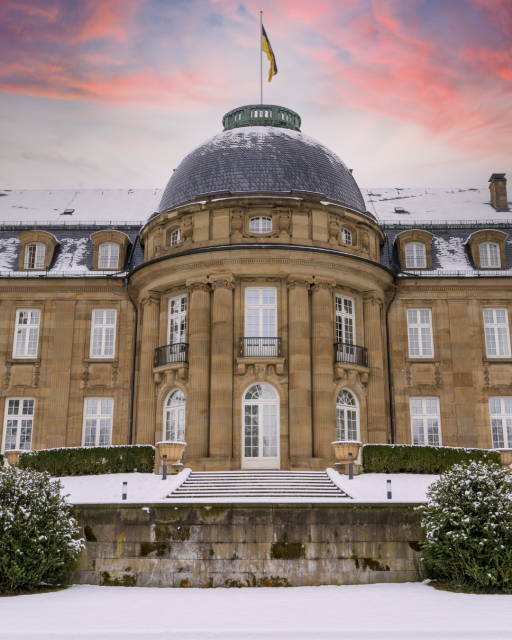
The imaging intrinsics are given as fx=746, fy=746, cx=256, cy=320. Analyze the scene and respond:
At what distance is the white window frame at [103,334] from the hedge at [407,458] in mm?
12710

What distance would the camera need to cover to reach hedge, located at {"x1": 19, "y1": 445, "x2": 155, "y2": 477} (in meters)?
25.1

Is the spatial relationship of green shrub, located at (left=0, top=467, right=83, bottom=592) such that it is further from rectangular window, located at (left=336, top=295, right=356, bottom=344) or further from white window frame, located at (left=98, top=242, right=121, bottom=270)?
white window frame, located at (left=98, top=242, right=121, bottom=270)

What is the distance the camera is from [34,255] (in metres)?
33.8

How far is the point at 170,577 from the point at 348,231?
56.6ft

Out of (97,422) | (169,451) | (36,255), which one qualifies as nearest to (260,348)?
(169,451)

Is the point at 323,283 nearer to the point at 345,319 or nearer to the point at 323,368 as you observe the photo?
the point at 345,319

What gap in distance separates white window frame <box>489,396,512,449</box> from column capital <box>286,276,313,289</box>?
9.68 metres

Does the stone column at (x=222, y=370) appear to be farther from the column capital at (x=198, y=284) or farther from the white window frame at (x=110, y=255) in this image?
the white window frame at (x=110, y=255)

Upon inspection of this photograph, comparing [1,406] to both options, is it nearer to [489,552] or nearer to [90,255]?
[90,255]

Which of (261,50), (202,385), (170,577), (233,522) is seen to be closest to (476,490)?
(233,522)

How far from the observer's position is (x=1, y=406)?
31391mm

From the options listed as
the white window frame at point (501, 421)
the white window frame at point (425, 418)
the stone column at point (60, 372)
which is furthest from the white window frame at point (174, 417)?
the white window frame at point (501, 421)

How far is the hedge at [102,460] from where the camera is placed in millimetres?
25109

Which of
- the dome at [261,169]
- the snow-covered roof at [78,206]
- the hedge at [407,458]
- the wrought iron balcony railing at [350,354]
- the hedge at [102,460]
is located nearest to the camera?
the hedge at [407,458]
